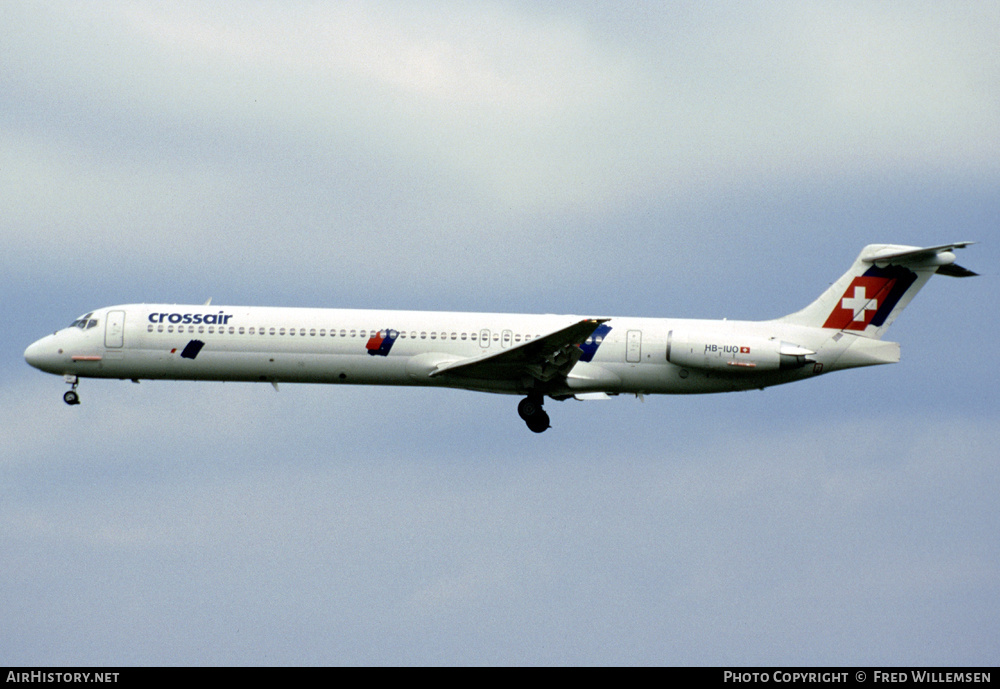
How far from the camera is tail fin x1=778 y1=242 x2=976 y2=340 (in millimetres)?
39625

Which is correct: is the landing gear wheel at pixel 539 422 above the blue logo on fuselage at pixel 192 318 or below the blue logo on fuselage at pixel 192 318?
below

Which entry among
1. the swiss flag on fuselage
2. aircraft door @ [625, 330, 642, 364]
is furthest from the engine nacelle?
the swiss flag on fuselage

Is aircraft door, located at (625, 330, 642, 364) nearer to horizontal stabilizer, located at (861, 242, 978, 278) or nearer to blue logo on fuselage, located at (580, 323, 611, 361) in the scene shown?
blue logo on fuselage, located at (580, 323, 611, 361)

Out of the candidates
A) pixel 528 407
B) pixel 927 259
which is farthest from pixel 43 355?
pixel 927 259

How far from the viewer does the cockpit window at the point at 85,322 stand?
4156 centimetres

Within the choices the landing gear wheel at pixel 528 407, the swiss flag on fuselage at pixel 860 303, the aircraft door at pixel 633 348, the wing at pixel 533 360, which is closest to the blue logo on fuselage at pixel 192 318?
the wing at pixel 533 360

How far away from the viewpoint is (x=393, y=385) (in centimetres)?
4059

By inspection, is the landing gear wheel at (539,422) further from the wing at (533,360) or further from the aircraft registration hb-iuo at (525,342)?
the wing at (533,360)

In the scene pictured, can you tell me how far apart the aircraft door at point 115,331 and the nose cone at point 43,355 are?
76.2 inches

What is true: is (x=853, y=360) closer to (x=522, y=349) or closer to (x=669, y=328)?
(x=669, y=328)

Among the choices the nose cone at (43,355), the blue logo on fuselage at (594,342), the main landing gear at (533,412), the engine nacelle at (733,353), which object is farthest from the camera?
the nose cone at (43,355)

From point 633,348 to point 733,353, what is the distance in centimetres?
298

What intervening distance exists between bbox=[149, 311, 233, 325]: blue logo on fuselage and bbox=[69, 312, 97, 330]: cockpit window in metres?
1.99

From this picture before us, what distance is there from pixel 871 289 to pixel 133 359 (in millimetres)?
22675
